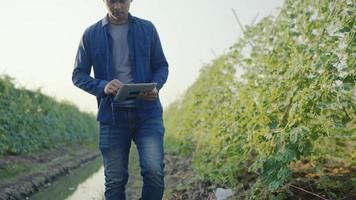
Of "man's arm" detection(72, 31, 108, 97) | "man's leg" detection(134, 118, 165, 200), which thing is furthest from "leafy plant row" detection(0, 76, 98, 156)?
"man's leg" detection(134, 118, 165, 200)

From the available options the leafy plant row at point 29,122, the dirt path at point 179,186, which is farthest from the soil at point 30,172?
the dirt path at point 179,186

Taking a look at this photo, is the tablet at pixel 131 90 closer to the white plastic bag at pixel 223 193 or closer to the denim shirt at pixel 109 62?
the denim shirt at pixel 109 62

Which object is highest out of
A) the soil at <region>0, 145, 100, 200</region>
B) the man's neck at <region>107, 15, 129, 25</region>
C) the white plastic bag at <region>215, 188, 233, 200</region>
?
the man's neck at <region>107, 15, 129, 25</region>

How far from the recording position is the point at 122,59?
3883 mm

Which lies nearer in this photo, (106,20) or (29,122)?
(106,20)

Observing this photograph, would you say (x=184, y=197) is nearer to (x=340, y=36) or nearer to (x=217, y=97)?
(x=217, y=97)

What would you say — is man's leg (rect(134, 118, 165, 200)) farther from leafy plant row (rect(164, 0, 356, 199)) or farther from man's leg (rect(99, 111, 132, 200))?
leafy plant row (rect(164, 0, 356, 199))

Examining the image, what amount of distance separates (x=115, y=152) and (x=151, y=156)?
12.5 inches

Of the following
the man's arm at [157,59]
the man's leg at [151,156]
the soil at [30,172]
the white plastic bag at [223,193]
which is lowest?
the white plastic bag at [223,193]

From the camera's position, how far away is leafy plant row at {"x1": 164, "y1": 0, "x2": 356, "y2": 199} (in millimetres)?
3521

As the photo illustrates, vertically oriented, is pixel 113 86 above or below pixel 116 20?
below

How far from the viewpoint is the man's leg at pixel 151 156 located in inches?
145

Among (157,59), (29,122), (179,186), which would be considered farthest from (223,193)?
(29,122)

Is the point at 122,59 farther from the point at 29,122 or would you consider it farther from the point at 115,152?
the point at 29,122
